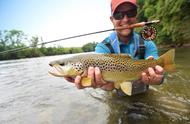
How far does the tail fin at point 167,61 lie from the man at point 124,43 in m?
0.07

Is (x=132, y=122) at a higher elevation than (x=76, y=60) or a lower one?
lower

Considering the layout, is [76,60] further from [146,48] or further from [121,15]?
[146,48]

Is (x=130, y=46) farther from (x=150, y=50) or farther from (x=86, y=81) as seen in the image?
(x=86, y=81)

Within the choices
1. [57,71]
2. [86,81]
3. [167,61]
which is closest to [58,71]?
[57,71]

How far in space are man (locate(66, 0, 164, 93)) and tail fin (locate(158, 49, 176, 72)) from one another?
0.23 feet

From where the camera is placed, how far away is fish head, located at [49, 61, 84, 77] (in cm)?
332

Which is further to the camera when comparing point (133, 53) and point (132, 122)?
point (133, 53)

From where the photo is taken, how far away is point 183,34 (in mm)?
25516

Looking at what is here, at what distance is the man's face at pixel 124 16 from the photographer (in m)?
4.39

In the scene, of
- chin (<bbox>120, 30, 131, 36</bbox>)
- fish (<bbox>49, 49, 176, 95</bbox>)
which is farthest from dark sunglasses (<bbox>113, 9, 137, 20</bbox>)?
fish (<bbox>49, 49, 176, 95</bbox>)

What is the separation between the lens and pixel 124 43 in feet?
16.2

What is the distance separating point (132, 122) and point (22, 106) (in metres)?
3.19

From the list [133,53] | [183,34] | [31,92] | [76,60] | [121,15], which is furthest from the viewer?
[183,34]

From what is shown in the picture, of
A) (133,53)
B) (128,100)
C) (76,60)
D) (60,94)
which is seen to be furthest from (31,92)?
(76,60)
